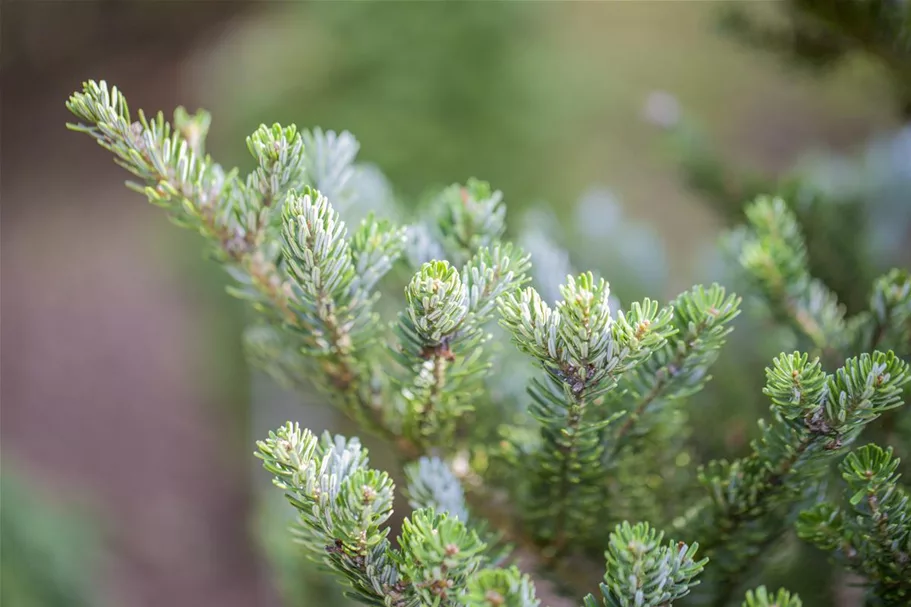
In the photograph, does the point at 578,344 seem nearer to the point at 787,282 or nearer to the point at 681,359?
the point at 681,359

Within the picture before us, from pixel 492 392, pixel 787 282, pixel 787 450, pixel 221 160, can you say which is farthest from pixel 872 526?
pixel 221 160

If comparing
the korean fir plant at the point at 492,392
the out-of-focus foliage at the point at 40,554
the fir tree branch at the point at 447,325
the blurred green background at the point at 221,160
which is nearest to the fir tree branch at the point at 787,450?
the korean fir plant at the point at 492,392

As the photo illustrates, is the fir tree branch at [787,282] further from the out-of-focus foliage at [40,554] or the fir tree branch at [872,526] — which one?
the out-of-focus foliage at [40,554]

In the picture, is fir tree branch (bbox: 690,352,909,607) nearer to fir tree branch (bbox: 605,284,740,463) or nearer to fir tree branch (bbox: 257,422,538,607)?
fir tree branch (bbox: 605,284,740,463)

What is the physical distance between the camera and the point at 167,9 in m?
4.61

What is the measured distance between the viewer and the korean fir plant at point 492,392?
363 millimetres

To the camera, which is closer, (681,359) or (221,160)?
(681,359)

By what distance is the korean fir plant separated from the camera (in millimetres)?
363

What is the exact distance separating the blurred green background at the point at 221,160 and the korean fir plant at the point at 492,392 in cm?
124

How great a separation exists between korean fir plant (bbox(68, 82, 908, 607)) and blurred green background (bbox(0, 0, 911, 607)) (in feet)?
4.08

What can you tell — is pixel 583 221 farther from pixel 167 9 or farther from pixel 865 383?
pixel 167 9

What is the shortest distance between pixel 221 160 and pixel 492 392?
9.54 ft

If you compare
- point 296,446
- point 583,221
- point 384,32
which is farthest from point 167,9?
point 296,446

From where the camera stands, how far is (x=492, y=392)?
1.96 ft
